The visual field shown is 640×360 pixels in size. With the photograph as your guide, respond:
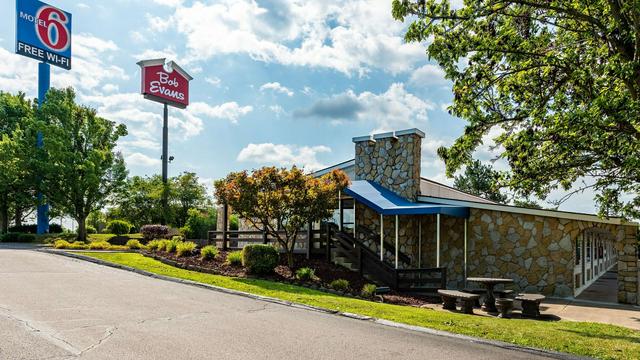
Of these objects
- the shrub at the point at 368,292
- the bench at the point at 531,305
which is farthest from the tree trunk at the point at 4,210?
the bench at the point at 531,305

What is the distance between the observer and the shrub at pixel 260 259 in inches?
568

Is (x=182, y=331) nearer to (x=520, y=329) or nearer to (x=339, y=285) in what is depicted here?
(x=520, y=329)

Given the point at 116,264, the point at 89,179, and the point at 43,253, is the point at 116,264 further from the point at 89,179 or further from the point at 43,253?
the point at 89,179

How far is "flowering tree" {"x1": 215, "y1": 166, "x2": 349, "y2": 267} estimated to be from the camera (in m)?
14.4

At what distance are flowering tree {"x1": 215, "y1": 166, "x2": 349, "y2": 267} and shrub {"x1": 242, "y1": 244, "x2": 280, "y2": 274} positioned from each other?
96cm

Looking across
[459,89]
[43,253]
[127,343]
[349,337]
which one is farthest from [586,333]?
[43,253]

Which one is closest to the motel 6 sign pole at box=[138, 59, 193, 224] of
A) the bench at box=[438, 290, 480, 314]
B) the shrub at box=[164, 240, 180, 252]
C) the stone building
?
the shrub at box=[164, 240, 180, 252]

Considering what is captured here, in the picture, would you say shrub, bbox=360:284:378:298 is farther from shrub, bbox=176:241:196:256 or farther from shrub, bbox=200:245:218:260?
shrub, bbox=176:241:196:256

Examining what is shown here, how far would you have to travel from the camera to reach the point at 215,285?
38.9ft

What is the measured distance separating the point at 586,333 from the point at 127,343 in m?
7.45

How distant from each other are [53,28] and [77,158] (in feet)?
44.5

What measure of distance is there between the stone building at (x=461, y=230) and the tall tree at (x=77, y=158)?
15962 mm

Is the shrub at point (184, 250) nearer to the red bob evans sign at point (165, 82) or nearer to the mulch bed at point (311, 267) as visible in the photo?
the mulch bed at point (311, 267)

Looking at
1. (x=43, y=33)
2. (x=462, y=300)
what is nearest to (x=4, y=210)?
(x=43, y=33)
